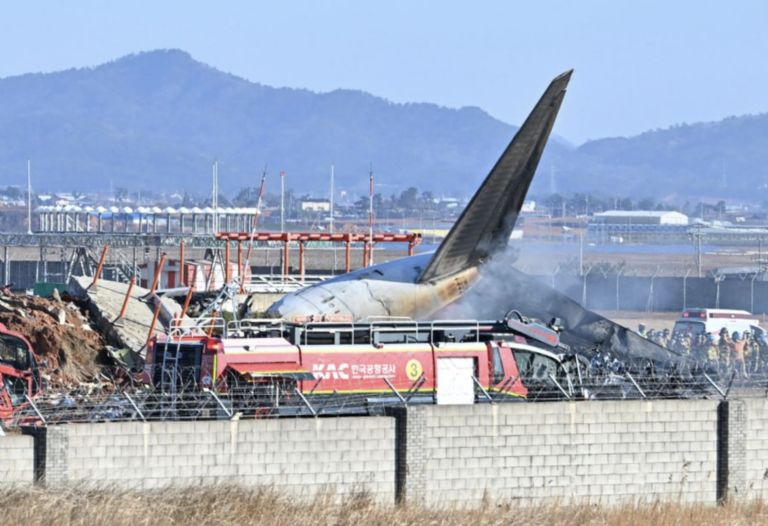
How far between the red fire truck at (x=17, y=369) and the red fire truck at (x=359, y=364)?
3.09 m

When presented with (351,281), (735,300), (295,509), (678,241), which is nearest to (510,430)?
(295,509)

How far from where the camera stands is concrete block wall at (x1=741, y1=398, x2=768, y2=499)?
34.6 meters

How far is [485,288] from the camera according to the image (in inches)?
2021

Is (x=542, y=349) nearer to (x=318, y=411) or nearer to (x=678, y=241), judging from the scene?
(x=318, y=411)

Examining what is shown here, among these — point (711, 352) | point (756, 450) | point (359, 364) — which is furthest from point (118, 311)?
point (756, 450)

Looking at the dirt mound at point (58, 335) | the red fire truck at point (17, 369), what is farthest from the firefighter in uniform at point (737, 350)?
the red fire truck at point (17, 369)

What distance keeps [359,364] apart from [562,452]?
4.69 meters

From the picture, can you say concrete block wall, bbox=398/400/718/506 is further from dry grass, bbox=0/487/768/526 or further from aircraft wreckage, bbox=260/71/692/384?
aircraft wreckage, bbox=260/71/692/384

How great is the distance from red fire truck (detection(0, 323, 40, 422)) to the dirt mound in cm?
240

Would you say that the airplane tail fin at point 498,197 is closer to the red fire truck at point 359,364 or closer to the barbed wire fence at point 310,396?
the barbed wire fence at point 310,396

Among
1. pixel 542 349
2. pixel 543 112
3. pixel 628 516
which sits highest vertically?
pixel 543 112

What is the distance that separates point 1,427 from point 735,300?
60.4 metres

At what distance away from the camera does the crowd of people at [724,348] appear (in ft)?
149

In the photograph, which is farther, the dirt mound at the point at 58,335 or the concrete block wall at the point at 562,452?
the dirt mound at the point at 58,335
